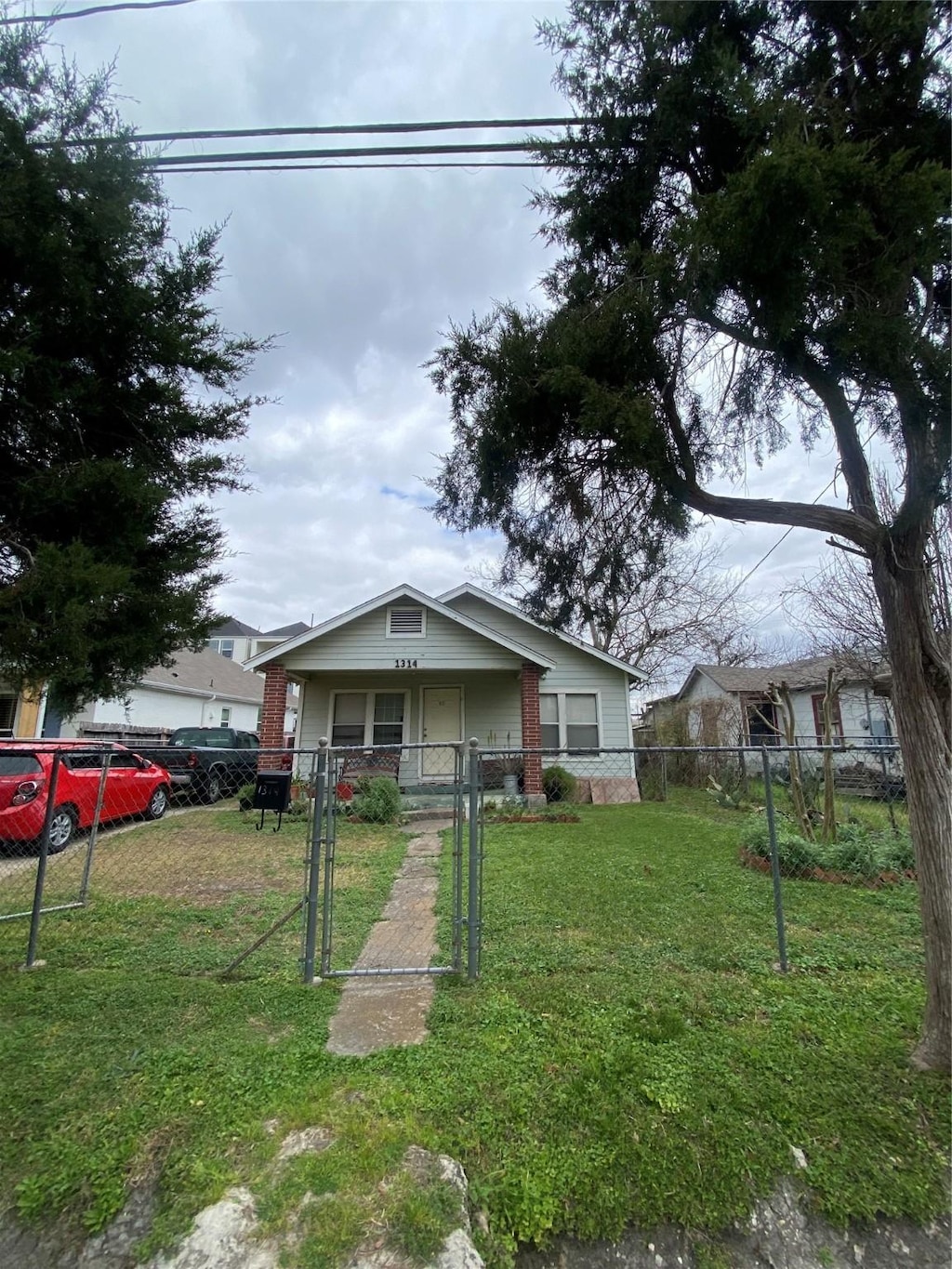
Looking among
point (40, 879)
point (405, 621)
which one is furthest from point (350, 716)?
point (40, 879)

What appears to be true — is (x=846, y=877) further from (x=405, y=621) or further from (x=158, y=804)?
(x=158, y=804)

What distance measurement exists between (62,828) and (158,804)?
282cm

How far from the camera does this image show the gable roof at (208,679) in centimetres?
2130

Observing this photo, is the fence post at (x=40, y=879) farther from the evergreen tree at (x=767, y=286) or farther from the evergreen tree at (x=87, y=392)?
the evergreen tree at (x=767, y=286)

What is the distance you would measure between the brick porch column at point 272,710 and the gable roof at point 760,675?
1444 cm

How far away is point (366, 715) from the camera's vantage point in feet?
46.0

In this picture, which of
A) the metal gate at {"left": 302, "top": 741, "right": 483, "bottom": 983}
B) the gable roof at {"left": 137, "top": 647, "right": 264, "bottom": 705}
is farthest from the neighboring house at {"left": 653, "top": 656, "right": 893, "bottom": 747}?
the gable roof at {"left": 137, "top": 647, "right": 264, "bottom": 705}

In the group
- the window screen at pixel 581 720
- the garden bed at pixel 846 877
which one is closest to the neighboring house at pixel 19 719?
the window screen at pixel 581 720

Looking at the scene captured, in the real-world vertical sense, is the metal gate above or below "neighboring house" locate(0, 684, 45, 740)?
below

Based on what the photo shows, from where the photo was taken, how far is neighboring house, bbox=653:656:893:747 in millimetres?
15625

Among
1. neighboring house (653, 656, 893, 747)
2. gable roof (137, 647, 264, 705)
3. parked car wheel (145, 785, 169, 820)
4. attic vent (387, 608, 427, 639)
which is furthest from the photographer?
gable roof (137, 647, 264, 705)

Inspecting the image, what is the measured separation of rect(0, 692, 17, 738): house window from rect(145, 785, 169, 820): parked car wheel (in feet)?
24.5

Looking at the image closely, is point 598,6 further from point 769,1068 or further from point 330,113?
point 769,1068

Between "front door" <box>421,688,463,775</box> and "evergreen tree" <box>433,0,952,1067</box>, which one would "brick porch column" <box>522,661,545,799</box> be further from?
"evergreen tree" <box>433,0,952,1067</box>
